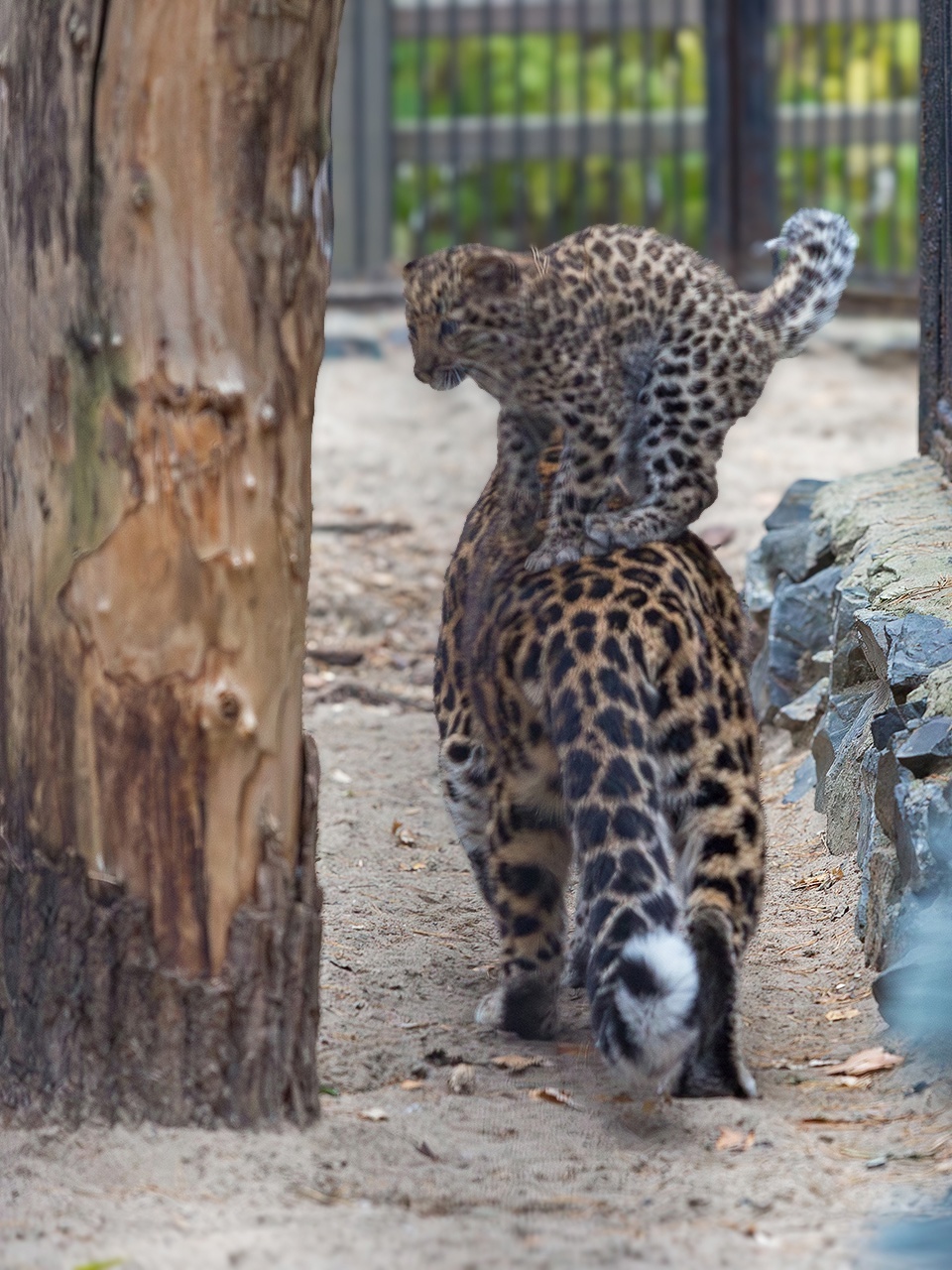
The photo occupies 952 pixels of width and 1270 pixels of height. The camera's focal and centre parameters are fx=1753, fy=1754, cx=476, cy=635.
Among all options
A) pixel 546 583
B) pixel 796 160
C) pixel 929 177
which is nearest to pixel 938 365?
pixel 929 177

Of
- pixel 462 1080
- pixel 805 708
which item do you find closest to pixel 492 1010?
pixel 462 1080

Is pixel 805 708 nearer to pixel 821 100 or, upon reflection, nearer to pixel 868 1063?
pixel 868 1063

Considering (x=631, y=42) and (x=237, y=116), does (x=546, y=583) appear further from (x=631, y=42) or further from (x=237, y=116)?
(x=631, y=42)

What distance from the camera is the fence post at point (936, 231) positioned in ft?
19.3

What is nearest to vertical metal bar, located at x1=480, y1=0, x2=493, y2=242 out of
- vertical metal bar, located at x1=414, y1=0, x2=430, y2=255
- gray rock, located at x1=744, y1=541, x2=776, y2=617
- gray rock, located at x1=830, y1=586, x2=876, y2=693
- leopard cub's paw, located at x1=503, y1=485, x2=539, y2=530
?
vertical metal bar, located at x1=414, y1=0, x2=430, y2=255

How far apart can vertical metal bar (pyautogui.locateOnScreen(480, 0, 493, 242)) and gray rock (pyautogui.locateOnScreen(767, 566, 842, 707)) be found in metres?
7.18

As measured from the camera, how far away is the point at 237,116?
3.14m

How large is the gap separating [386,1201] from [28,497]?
148cm

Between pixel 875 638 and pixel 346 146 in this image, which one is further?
pixel 346 146

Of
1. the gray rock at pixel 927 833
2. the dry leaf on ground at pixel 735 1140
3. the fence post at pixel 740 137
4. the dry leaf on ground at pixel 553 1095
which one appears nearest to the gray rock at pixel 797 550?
the gray rock at pixel 927 833

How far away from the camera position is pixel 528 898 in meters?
4.21

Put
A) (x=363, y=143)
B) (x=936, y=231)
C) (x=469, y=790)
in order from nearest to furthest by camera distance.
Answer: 1. (x=469, y=790)
2. (x=936, y=231)
3. (x=363, y=143)

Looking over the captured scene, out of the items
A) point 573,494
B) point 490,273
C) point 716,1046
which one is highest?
point 490,273

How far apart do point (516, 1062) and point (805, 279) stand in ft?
9.17
